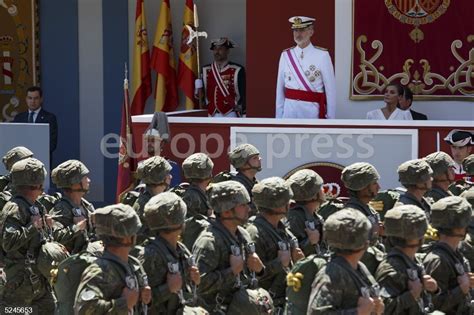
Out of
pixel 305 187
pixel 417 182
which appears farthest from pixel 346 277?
pixel 417 182

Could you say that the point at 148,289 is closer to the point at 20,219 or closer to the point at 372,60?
the point at 20,219

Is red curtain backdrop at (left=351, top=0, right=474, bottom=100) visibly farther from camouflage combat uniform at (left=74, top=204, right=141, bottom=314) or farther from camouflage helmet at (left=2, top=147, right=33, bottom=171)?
camouflage combat uniform at (left=74, top=204, right=141, bottom=314)

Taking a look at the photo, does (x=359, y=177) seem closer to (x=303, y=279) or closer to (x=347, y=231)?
(x=303, y=279)

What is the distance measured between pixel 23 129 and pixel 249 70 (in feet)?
9.19

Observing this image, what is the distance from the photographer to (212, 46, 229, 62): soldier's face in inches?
640

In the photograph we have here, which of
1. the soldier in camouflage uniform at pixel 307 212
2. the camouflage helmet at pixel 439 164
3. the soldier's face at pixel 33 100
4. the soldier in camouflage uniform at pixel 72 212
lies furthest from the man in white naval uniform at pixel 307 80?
the soldier in camouflage uniform at pixel 72 212

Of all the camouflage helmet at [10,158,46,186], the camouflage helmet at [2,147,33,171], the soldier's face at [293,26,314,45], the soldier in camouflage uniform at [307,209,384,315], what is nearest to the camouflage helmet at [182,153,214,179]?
the camouflage helmet at [2,147,33,171]

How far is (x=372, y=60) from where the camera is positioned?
15.0 meters

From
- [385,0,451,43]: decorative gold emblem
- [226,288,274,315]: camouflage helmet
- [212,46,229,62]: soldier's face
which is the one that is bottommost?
[226,288,274,315]: camouflage helmet

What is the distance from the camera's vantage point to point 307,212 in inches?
377

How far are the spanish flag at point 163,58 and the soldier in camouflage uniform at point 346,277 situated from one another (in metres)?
10.0

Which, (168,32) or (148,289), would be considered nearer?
(148,289)

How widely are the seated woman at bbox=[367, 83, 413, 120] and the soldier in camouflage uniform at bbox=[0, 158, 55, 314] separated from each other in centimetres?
539

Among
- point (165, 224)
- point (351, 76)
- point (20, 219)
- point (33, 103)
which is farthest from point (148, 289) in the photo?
point (33, 103)
